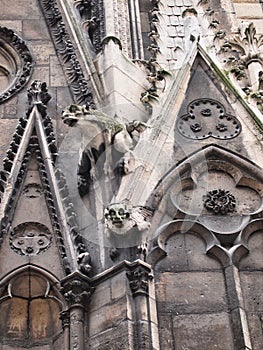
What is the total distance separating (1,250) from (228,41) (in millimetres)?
5387

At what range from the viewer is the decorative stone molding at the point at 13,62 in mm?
11185

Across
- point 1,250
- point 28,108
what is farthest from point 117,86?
point 1,250

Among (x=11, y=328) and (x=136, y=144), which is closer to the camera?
(x=11, y=328)

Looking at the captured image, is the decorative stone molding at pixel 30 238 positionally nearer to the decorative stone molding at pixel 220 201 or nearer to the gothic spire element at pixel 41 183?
the gothic spire element at pixel 41 183

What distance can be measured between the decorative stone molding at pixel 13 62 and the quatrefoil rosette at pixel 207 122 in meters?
2.49

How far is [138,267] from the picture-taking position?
8.14 metres

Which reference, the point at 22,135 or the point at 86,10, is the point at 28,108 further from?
the point at 86,10

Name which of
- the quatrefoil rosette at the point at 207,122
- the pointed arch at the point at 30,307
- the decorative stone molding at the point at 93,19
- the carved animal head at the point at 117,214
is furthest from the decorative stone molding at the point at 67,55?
the pointed arch at the point at 30,307

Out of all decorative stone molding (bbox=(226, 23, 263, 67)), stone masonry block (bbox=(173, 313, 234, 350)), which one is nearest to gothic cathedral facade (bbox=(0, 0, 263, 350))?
stone masonry block (bbox=(173, 313, 234, 350))

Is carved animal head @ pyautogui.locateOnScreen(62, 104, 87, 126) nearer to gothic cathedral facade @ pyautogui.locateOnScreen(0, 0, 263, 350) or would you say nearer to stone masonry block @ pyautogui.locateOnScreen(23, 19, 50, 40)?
gothic cathedral facade @ pyautogui.locateOnScreen(0, 0, 263, 350)

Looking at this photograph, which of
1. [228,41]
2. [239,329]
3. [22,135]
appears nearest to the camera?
[239,329]

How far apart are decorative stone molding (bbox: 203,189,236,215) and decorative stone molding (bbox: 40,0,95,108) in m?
2.06

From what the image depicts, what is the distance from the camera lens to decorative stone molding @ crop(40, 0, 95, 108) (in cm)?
1085

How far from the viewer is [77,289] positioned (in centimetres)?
824
